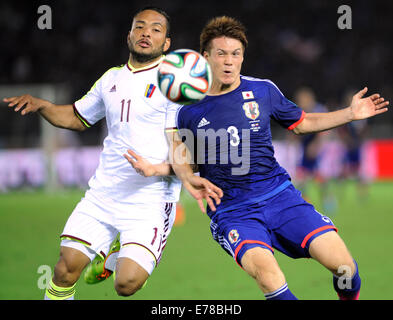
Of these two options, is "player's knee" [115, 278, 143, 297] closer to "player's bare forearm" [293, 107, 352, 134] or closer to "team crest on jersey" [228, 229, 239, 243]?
"team crest on jersey" [228, 229, 239, 243]

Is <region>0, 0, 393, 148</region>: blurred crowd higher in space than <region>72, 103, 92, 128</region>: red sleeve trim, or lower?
higher

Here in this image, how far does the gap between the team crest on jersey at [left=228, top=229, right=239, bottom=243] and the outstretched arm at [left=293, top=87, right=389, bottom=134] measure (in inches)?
39.3

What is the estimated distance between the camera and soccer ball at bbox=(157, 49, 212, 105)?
14.8 ft

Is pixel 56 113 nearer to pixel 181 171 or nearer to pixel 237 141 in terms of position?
pixel 181 171

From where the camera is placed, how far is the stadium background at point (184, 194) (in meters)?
7.12

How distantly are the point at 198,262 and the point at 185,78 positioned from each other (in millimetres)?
3987

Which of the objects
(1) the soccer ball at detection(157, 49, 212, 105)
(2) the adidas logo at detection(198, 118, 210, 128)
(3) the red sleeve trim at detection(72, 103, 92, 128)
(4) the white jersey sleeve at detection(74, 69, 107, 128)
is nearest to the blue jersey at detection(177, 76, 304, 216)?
(2) the adidas logo at detection(198, 118, 210, 128)

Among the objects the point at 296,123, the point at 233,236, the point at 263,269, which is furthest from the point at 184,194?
the point at 263,269

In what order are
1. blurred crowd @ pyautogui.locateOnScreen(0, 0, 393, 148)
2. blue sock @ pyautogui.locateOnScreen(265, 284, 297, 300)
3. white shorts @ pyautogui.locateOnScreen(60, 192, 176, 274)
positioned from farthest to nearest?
blurred crowd @ pyautogui.locateOnScreen(0, 0, 393, 148) → white shorts @ pyautogui.locateOnScreen(60, 192, 176, 274) → blue sock @ pyautogui.locateOnScreen(265, 284, 297, 300)

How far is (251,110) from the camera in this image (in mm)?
4738

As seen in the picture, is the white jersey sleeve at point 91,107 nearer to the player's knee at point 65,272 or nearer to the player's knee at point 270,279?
the player's knee at point 65,272

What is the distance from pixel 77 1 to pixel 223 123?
908 inches

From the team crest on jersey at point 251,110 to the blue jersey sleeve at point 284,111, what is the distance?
0.56 ft

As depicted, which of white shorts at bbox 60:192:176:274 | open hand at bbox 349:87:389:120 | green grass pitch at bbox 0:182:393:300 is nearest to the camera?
open hand at bbox 349:87:389:120
